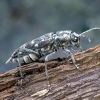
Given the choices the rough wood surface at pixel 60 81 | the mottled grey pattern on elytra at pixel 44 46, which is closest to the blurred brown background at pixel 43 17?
the mottled grey pattern on elytra at pixel 44 46

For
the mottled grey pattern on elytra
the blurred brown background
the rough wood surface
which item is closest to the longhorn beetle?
the mottled grey pattern on elytra

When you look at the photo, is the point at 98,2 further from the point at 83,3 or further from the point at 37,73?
the point at 37,73

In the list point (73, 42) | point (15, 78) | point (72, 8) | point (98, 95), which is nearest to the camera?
point (98, 95)

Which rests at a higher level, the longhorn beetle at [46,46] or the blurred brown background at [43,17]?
the blurred brown background at [43,17]

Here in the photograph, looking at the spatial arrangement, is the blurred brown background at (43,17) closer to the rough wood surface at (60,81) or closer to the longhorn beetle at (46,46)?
the longhorn beetle at (46,46)

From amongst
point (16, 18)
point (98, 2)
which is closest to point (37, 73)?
point (16, 18)

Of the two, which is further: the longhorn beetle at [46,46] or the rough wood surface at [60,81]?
the longhorn beetle at [46,46]
